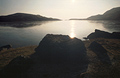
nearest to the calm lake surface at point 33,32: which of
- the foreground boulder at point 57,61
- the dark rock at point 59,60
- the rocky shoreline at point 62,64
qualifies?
the dark rock at point 59,60

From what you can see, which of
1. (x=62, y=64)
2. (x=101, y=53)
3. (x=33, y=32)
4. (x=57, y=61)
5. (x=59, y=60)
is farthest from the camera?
(x=33, y=32)

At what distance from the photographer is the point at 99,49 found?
18.5 meters

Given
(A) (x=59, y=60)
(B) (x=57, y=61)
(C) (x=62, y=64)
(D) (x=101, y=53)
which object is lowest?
(C) (x=62, y=64)

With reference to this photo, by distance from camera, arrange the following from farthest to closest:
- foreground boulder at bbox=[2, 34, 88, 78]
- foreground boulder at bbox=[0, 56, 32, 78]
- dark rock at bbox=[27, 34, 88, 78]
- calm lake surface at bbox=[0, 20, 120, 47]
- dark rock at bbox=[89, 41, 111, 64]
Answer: calm lake surface at bbox=[0, 20, 120, 47] < dark rock at bbox=[89, 41, 111, 64] < dark rock at bbox=[27, 34, 88, 78] < foreground boulder at bbox=[2, 34, 88, 78] < foreground boulder at bbox=[0, 56, 32, 78]

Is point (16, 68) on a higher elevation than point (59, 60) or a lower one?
higher

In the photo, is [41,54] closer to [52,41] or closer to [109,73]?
[52,41]

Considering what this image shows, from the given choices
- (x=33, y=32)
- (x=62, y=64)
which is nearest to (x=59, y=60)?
(x=62, y=64)

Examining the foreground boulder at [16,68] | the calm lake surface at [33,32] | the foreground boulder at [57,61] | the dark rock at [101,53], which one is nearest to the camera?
the foreground boulder at [16,68]

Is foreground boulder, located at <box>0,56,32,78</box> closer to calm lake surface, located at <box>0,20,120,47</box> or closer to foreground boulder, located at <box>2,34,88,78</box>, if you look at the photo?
foreground boulder, located at <box>2,34,88,78</box>

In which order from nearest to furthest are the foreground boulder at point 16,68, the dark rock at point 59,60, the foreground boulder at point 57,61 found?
the foreground boulder at point 16,68
the foreground boulder at point 57,61
the dark rock at point 59,60

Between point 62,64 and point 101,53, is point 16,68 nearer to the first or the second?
point 62,64

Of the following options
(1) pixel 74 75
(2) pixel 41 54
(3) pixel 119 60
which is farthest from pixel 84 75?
(2) pixel 41 54

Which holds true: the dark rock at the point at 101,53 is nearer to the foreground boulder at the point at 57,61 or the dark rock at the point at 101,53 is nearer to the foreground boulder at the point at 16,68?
the foreground boulder at the point at 57,61

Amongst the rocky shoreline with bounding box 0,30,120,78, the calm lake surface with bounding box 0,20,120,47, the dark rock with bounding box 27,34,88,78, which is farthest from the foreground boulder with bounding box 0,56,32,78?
the calm lake surface with bounding box 0,20,120,47
